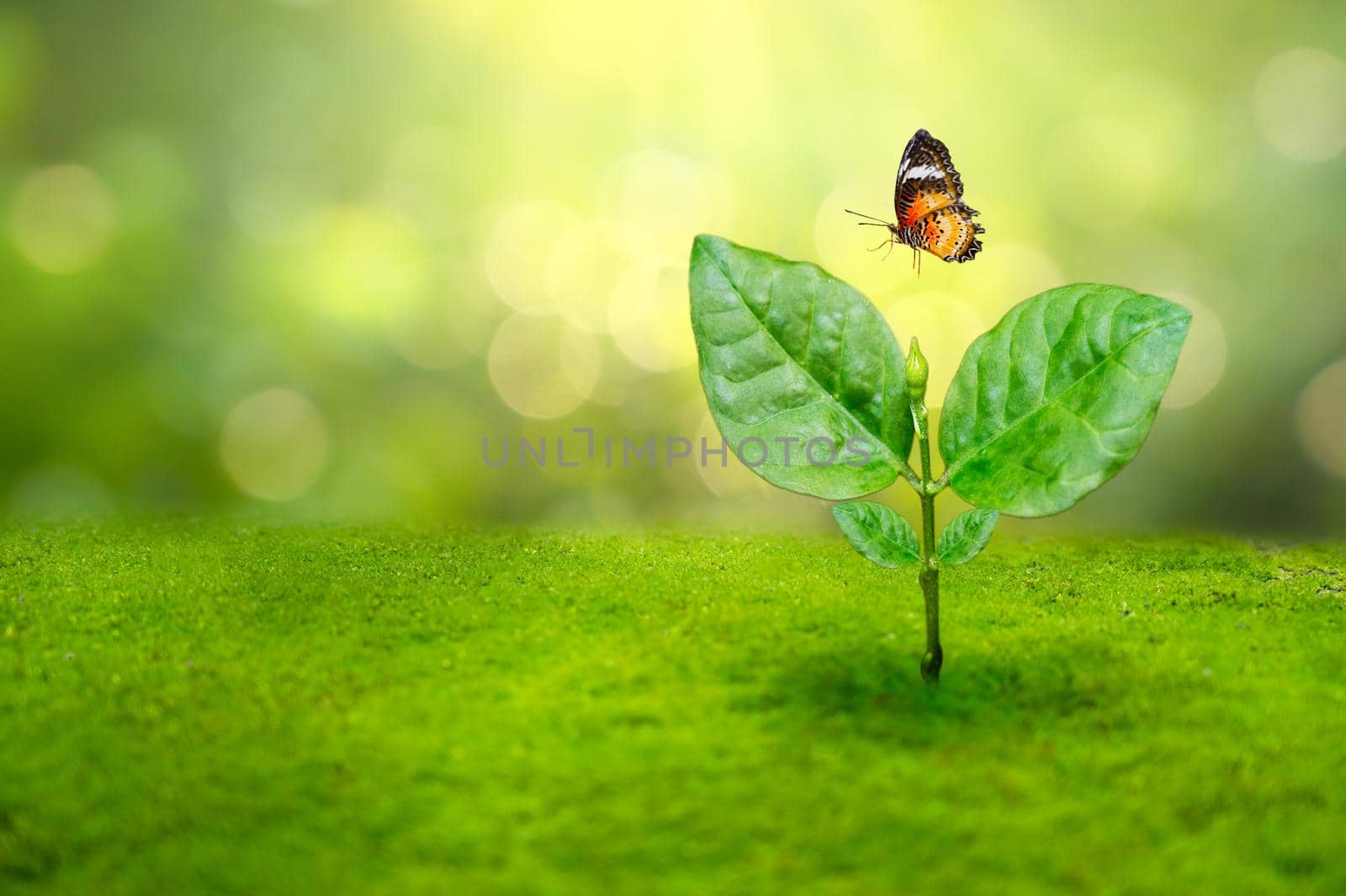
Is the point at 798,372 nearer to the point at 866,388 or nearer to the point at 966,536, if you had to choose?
the point at 866,388

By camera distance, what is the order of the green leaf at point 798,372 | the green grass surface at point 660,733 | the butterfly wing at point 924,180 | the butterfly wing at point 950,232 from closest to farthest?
the green grass surface at point 660,733 → the green leaf at point 798,372 → the butterfly wing at point 924,180 → the butterfly wing at point 950,232

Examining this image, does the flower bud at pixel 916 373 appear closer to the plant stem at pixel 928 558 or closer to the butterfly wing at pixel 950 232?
the plant stem at pixel 928 558

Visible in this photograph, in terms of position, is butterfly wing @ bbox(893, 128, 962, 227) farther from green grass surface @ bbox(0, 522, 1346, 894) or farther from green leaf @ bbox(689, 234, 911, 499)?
green grass surface @ bbox(0, 522, 1346, 894)

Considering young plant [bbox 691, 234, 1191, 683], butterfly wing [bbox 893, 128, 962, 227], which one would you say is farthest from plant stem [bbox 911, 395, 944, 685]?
butterfly wing [bbox 893, 128, 962, 227]

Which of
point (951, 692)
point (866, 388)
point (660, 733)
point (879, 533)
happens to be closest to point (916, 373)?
point (866, 388)

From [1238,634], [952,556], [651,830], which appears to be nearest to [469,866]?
[651,830]

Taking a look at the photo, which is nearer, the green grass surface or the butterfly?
the green grass surface

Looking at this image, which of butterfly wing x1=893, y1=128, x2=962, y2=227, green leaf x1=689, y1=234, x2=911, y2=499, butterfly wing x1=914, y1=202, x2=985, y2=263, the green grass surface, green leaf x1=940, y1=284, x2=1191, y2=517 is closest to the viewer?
the green grass surface

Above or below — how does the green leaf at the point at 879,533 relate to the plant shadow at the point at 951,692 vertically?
above

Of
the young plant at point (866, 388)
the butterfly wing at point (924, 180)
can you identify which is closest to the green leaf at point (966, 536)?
the young plant at point (866, 388)
